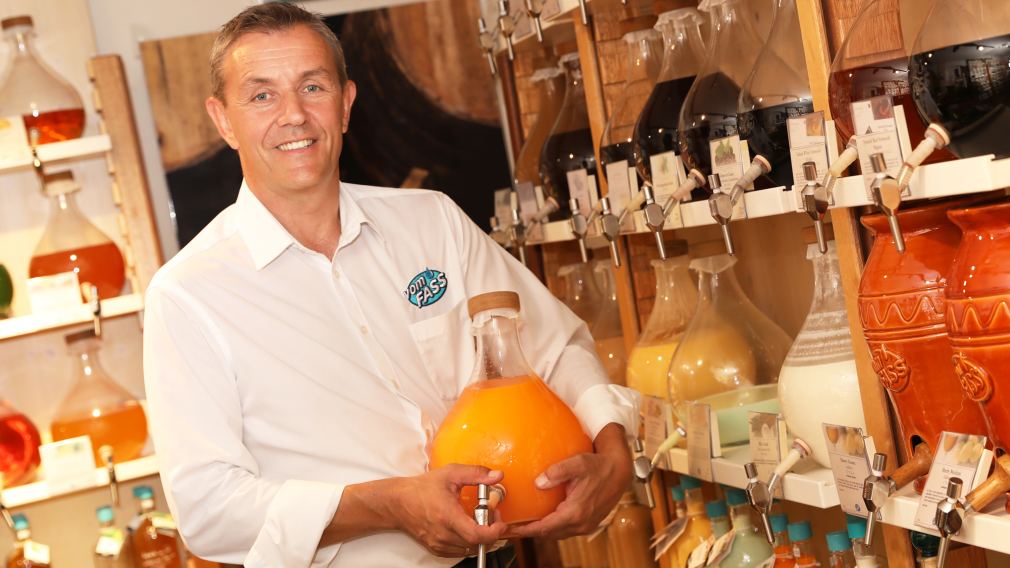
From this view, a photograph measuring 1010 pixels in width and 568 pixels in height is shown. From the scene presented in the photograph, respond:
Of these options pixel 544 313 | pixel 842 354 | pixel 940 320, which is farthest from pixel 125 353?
pixel 940 320

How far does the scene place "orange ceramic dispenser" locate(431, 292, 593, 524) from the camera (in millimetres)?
1429

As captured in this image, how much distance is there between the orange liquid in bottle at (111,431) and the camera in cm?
259

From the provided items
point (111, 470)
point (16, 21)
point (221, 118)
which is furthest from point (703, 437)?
point (16, 21)

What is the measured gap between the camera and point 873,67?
4.02 ft

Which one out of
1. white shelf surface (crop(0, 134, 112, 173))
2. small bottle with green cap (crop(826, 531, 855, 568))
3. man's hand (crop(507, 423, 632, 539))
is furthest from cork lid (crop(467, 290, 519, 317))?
white shelf surface (crop(0, 134, 112, 173))

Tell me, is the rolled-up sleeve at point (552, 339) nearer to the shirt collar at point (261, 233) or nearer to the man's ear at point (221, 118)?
the shirt collar at point (261, 233)

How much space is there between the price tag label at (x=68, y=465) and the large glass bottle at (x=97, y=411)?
9 centimetres

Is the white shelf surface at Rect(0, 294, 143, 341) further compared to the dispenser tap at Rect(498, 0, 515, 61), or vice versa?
the white shelf surface at Rect(0, 294, 143, 341)

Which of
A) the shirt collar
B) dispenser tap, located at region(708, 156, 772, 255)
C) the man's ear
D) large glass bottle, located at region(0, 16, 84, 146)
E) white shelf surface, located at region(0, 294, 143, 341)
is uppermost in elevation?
large glass bottle, located at region(0, 16, 84, 146)

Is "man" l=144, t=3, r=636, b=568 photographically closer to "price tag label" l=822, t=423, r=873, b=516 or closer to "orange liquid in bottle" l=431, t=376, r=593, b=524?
"orange liquid in bottle" l=431, t=376, r=593, b=524

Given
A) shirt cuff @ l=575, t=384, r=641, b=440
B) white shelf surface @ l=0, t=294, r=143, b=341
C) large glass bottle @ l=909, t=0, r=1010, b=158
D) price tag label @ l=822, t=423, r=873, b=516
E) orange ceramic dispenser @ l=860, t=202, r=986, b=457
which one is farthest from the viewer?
white shelf surface @ l=0, t=294, r=143, b=341

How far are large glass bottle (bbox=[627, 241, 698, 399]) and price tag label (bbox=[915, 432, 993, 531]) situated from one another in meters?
0.81

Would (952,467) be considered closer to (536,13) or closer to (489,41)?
(536,13)

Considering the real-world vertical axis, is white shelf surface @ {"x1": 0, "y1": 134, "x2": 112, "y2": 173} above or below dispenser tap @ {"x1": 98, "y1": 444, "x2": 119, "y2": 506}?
above
